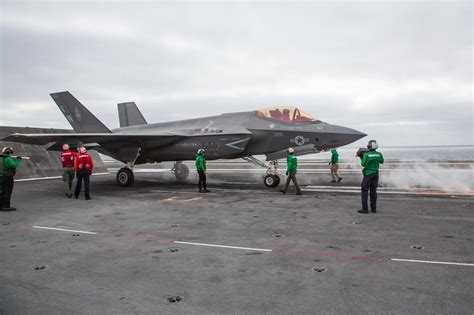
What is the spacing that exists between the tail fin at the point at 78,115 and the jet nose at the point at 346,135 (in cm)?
1177

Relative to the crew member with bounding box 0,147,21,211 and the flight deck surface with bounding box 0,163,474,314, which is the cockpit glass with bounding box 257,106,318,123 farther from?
the crew member with bounding box 0,147,21,211

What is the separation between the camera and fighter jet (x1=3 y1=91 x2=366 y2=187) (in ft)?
48.7

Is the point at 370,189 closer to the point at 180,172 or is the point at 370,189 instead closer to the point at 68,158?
the point at 68,158

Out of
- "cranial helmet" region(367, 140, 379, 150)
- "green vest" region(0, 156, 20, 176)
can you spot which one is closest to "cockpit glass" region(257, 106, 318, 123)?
"cranial helmet" region(367, 140, 379, 150)

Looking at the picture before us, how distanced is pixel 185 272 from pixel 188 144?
1153 cm

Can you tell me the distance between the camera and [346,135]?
14.6 metres

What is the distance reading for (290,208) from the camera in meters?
10.2

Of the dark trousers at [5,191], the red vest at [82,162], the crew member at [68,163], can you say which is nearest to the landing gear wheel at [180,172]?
the crew member at [68,163]

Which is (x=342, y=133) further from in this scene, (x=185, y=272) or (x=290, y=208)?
(x=185, y=272)

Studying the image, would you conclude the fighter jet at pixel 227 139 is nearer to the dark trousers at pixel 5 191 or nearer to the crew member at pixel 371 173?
the dark trousers at pixel 5 191

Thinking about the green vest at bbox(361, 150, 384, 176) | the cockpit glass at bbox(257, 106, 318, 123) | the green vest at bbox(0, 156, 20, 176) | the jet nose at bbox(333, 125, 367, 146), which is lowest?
the green vest at bbox(0, 156, 20, 176)

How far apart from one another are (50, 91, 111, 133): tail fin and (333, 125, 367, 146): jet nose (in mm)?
11773

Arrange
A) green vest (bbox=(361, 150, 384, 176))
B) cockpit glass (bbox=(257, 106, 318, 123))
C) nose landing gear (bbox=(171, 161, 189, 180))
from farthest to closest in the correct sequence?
1. nose landing gear (bbox=(171, 161, 189, 180))
2. cockpit glass (bbox=(257, 106, 318, 123))
3. green vest (bbox=(361, 150, 384, 176))

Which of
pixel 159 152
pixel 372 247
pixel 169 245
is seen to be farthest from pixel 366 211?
pixel 159 152
